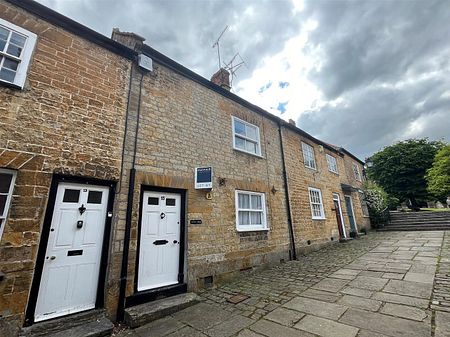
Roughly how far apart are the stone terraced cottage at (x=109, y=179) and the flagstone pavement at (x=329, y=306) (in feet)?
3.46

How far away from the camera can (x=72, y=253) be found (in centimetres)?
382

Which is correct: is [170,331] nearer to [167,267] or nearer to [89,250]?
[167,267]

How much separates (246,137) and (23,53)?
6.32 m

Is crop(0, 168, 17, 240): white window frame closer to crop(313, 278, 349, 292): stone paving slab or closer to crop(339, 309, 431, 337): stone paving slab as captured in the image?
crop(339, 309, 431, 337): stone paving slab

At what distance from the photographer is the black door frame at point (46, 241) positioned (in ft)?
10.9

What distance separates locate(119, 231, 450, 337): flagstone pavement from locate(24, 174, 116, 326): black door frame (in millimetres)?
1192

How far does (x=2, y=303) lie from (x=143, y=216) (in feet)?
7.84

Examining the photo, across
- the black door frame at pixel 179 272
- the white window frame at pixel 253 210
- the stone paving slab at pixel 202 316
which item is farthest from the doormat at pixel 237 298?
the white window frame at pixel 253 210

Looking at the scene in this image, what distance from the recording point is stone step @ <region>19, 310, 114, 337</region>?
10.3 feet

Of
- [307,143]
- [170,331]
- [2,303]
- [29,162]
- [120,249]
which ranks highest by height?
[307,143]

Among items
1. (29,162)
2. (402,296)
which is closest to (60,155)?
(29,162)

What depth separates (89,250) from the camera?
4004 mm

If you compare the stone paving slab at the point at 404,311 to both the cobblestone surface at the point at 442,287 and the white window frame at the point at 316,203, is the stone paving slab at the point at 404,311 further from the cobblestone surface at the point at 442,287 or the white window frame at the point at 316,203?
the white window frame at the point at 316,203

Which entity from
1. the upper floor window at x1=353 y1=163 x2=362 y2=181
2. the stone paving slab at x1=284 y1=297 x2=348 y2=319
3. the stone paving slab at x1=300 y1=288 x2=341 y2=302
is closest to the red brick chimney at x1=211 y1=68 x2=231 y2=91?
the stone paving slab at x1=300 y1=288 x2=341 y2=302
